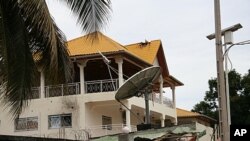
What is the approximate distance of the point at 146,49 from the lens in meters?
33.8

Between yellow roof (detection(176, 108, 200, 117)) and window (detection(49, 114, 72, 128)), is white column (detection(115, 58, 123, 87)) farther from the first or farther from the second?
yellow roof (detection(176, 108, 200, 117))

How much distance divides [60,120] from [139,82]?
8.49m

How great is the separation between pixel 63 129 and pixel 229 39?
14912 mm

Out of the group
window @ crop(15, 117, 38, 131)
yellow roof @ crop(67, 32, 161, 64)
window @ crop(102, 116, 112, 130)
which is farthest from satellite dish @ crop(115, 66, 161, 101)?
window @ crop(15, 117, 38, 131)

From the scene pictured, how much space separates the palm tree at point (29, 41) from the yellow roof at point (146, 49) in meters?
19.5

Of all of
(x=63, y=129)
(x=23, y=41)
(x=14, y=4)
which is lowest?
(x=63, y=129)

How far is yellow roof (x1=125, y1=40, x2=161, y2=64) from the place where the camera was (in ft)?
108

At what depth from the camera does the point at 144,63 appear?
3059 cm

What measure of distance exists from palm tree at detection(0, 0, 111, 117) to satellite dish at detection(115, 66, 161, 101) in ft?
24.6

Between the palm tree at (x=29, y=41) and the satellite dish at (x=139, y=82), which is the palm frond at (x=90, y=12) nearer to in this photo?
the palm tree at (x=29, y=41)

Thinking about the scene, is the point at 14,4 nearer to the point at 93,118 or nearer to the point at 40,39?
the point at 40,39

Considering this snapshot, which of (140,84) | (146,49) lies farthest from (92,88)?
(140,84)

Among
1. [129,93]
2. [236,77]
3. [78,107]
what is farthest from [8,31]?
[236,77]

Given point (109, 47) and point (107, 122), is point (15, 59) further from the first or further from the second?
point (107, 122)
